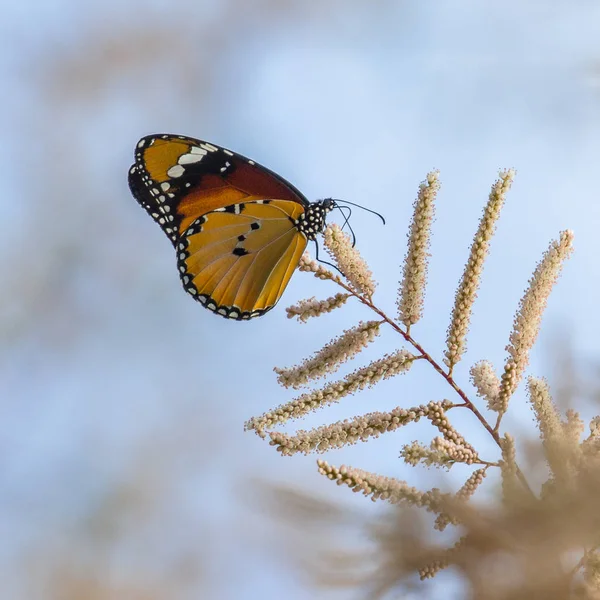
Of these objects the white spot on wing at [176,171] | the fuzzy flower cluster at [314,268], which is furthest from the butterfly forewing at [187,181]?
the fuzzy flower cluster at [314,268]

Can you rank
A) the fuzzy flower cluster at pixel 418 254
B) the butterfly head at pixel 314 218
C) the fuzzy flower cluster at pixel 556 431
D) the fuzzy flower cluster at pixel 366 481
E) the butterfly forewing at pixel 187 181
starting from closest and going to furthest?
the fuzzy flower cluster at pixel 556 431, the fuzzy flower cluster at pixel 366 481, the fuzzy flower cluster at pixel 418 254, the butterfly head at pixel 314 218, the butterfly forewing at pixel 187 181

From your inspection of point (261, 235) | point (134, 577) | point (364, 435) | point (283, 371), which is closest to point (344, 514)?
point (364, 435)

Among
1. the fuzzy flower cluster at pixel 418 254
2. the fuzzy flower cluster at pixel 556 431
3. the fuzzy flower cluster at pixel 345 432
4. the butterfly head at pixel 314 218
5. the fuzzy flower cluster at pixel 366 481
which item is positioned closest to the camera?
the fuzzy flower cluster at pixel 556 431

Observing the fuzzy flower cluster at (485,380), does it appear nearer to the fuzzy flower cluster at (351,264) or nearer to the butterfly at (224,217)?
the fuzzy flower cluster at (351,264)

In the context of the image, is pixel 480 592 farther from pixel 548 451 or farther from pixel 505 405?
pixel 505 405

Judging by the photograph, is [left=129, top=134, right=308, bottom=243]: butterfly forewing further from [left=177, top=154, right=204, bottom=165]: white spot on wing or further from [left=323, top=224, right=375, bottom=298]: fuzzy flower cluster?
[left=323, top=224, right=375, bottom=298]: fuzzy flower cluster

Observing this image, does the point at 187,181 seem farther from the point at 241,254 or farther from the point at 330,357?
the point at 330,357
